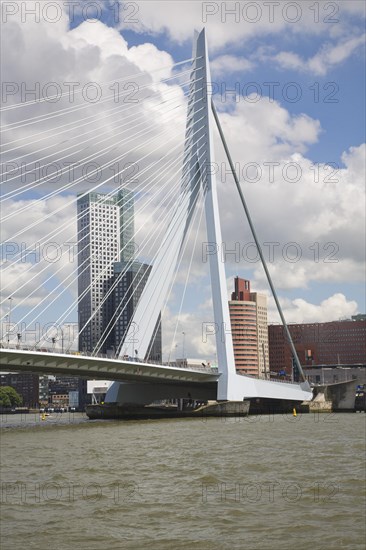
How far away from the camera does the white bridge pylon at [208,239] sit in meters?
36.6

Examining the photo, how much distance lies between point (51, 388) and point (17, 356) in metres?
119

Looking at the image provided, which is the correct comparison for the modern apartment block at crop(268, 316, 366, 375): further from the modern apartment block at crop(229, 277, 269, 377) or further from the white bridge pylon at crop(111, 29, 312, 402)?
the white bridge pylon at crop(111, 29, 312, 402)

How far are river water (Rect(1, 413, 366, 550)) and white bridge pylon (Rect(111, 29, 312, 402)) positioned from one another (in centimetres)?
1484

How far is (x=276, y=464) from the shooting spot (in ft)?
55.5

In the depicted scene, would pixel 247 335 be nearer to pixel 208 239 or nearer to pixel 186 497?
pixel 208 239

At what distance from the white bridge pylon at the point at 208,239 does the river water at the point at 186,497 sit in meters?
14.8

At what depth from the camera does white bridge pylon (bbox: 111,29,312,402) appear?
3659 centimetres

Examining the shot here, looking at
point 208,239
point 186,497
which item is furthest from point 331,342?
point 186,497

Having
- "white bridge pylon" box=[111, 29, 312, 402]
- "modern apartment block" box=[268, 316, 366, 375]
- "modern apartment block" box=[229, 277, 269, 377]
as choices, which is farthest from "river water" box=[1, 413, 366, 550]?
"modern apartment block" box=[229, 277, 269, 377]

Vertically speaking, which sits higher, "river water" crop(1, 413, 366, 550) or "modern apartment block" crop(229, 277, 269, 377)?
"modern apartment block" crop(229, 277, 269, 377)

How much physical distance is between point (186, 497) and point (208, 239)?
1059 inches

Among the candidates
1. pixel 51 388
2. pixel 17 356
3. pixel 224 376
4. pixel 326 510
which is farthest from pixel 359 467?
pixel 51 388

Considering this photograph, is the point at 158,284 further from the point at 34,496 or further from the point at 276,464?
the point at 34,496

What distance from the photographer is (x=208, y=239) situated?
3853 cm
